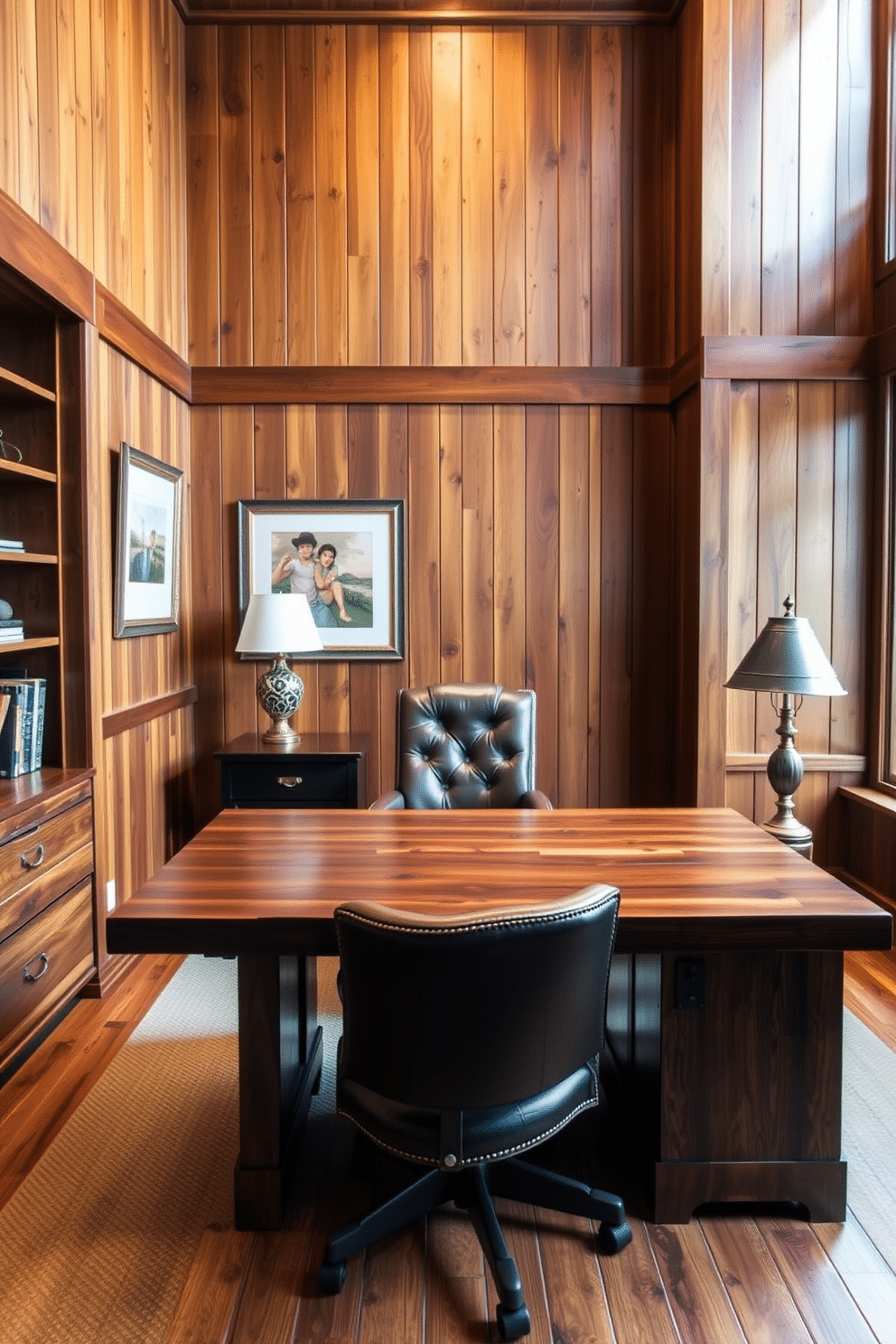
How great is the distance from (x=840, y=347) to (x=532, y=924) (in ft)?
10.2

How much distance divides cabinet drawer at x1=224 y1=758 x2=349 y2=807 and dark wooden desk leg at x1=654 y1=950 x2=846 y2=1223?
190 cm

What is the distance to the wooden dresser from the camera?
7.38ft

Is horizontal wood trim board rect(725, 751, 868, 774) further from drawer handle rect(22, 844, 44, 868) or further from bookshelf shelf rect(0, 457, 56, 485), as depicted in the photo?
bookshelf shelf rect(0, 457, 56, 485)

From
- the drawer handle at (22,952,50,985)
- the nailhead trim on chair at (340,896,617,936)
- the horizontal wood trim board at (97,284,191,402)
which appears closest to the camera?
the nailhead trim on chair at (340,896,617,936)

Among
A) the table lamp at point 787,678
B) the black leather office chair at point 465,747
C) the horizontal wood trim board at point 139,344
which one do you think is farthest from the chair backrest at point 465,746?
the horizontal wood trim board at point 139,344

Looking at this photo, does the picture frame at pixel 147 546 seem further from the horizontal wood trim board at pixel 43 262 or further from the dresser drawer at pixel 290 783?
the dresser drawer at pixel 290 783

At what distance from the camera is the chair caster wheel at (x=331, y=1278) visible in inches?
64.1

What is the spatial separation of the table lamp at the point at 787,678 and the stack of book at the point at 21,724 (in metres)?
2.07

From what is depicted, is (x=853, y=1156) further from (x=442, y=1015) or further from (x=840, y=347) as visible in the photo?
(x=840, y=347)

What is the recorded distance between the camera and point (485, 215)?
3.96m

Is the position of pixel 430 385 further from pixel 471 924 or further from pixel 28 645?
pixel 471 924

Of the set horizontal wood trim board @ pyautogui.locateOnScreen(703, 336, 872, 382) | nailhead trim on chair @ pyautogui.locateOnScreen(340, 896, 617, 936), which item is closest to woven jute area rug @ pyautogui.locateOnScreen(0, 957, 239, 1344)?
nailhead trim on chair @ pyautogui.locateOnScreen(340, 896, 617, 936)

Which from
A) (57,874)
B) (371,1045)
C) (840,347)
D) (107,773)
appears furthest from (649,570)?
(371,1045)

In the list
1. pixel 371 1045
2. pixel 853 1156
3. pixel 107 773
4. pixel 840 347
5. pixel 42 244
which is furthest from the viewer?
pixel 840 347
